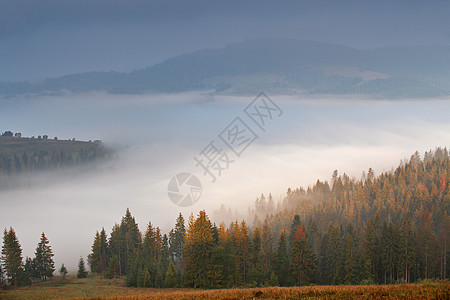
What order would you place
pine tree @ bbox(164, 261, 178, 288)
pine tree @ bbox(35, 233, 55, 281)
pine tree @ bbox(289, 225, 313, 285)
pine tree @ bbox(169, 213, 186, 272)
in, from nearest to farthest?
pine tree @ bbox(164, 261, 178, 288), pine tree @ bbox(289, 225, 313, 285), pine tree @ bbox(35, 233, 55, 281), pine tree @ bbox(169, 213, 186, 272)

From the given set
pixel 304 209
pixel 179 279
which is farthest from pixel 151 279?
pixel 304 209

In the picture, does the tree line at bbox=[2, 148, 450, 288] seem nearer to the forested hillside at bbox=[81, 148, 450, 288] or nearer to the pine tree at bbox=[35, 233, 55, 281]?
the forested hillside at bbox=[81, 148, 450, 288]

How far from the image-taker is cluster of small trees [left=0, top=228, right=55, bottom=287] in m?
75.6

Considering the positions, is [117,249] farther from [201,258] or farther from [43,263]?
[201,258]

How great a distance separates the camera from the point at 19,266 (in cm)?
7625

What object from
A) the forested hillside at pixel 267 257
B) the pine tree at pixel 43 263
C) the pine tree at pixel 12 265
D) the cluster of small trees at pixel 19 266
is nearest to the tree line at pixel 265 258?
the forested hillside at pixel 267 257

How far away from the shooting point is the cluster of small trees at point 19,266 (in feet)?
248

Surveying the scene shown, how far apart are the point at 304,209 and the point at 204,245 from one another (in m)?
93.9

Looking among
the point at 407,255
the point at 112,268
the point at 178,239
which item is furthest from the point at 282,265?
the point at 112,268

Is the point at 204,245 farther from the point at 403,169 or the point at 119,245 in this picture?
the point at 403,169

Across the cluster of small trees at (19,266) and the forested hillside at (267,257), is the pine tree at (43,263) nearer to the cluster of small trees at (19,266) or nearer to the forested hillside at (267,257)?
the cluster of small trees at (19,266)

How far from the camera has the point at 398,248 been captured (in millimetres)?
70688

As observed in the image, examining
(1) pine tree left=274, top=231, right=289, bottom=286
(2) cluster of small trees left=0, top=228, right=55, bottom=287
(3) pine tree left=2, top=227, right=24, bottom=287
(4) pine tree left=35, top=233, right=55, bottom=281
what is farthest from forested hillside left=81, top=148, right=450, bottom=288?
(3) pine tree left=2, top=227, right=24, bottom=287

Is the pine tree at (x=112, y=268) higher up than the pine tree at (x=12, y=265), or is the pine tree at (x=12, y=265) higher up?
the pine tree at (x=12, y=265)
